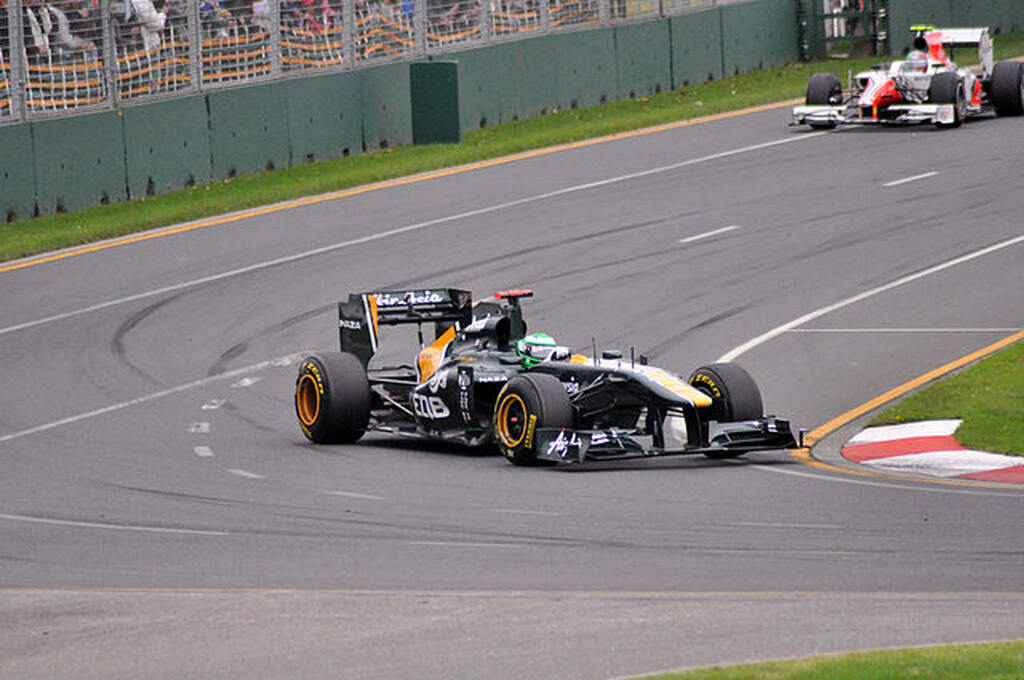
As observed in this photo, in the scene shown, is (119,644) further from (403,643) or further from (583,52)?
(583,52)

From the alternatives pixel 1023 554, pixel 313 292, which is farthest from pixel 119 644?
pixel 313 292

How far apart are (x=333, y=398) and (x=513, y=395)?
1.82m

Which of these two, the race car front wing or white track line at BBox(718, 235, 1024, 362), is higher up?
the race car front wing

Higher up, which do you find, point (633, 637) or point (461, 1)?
point (461, 1)

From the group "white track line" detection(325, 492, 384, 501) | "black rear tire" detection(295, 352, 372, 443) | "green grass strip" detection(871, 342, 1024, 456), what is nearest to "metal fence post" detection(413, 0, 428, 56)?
"green grass strip" detection(871, 342, 1024, 456)

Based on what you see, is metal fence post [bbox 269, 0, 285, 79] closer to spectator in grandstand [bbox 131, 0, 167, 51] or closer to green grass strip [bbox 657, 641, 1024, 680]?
spectator in grandstand [bbox 131, 0, 167, 51]

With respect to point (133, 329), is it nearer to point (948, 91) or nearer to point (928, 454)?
point (928, 454)

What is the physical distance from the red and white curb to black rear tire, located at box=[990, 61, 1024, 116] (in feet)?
61.9

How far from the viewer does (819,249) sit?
22.8 meters

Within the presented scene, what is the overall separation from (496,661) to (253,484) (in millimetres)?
5307

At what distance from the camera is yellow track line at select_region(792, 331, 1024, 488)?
13.1 metres

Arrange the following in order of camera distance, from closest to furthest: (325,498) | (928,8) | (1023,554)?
(1023,554)
(325,498)
(928,8)

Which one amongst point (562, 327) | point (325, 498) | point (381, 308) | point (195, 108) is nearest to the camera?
point (325, 498)

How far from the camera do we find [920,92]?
31609 millimetres
